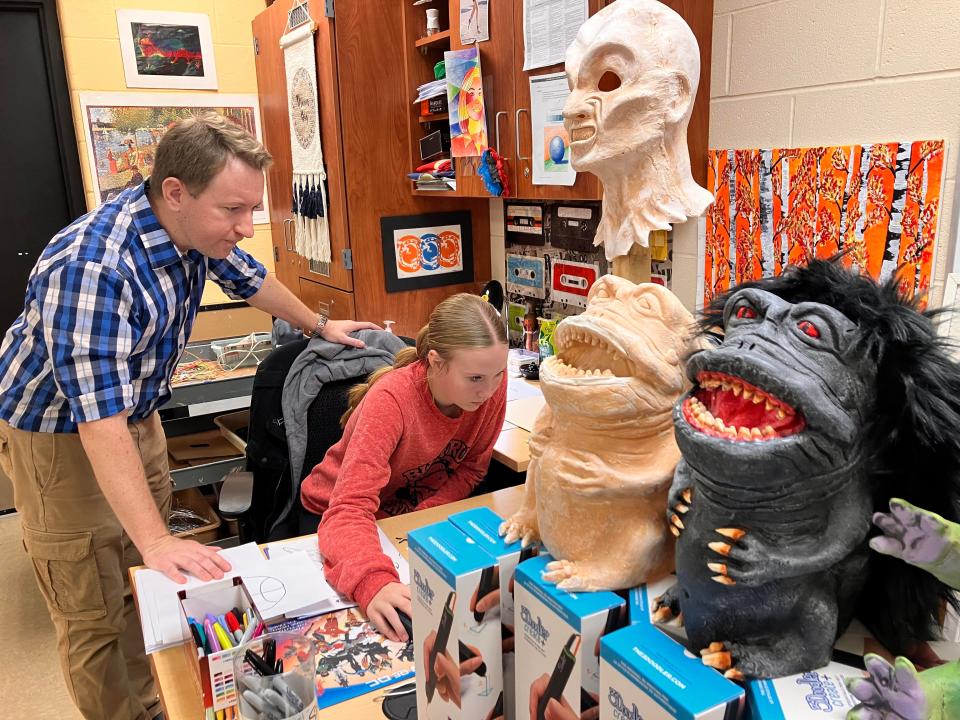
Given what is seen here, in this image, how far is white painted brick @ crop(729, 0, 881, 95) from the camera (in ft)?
5.48

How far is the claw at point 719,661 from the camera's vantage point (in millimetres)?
695

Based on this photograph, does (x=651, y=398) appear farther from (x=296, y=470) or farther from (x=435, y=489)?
(x=296, y=470)

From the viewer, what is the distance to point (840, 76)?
173 centimetres

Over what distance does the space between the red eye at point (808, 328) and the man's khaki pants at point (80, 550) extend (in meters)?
1.62

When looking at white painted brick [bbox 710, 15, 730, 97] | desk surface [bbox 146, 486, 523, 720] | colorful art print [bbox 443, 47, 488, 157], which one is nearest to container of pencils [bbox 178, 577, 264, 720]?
desk surface [bbox 146, 486, 523, 720]

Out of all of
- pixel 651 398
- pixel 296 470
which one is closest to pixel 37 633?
pixel 296 470

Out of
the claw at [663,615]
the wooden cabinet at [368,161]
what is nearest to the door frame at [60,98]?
the wooden cabinet at [368,161]

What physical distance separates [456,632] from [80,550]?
53.1 inches

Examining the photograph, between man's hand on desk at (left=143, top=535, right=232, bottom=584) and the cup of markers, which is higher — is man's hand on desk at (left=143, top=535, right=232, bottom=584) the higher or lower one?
the lower one

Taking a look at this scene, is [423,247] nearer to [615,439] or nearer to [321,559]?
[321,559]

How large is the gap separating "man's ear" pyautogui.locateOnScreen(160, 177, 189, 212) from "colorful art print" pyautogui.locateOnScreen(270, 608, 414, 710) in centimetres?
93

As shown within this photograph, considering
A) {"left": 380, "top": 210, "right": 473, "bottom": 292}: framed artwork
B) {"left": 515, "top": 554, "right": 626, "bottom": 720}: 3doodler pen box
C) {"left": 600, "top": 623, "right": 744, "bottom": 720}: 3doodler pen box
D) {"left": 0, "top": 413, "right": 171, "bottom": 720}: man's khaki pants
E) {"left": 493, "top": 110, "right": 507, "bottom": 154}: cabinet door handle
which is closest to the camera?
{"left": 600, "top": 623, "right": 744, "bottom": 720}: 3doodler pen box

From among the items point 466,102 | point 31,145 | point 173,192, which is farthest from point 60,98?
point 173,192

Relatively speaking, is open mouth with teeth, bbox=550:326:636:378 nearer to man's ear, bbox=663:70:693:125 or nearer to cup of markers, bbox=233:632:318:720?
cup of markers, bbox=233:632:318:720
